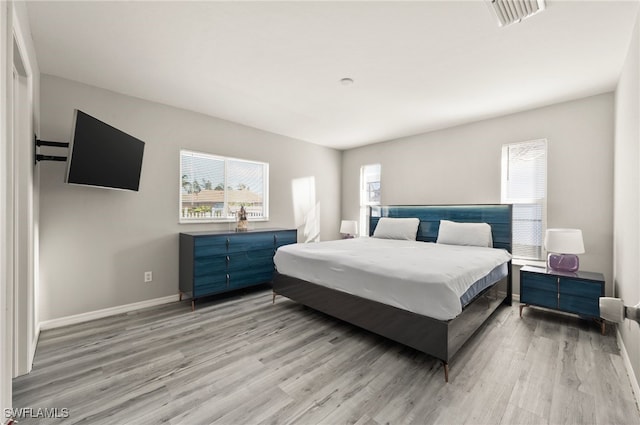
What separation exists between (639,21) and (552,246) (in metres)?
2.08

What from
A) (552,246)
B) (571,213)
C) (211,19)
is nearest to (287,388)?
(211,19)

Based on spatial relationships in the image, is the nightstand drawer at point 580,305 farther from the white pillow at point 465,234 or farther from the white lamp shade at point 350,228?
the white lamp shade at point 350,228

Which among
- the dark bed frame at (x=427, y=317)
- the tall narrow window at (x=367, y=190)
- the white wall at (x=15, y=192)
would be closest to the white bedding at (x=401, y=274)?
the dark bed frame at (x=427, y=317)

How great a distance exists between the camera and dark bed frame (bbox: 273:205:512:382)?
6.66ft

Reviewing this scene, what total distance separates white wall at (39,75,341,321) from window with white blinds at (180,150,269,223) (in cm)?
13

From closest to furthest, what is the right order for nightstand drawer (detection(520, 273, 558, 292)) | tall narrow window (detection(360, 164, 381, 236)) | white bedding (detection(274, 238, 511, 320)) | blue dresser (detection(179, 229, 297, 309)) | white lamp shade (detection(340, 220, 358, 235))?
white bedding (detection(274, 238, 511, 320)), nightstand drawer (detection(520, 273, 558, 292)), blue dresser (detection(179, 229, 297, 309)), white lamp shade (detection(340, 220, 358, 235)), tall narrow window (detection(360, 164, 381, 236))

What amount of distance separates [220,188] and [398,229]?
2971mm

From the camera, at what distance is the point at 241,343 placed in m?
2.53

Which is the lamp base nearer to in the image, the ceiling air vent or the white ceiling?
the white ceiling

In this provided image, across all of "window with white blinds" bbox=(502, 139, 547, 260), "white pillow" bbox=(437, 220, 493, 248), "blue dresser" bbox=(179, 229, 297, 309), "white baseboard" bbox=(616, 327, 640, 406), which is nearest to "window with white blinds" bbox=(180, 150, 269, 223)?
"blue dresser" bbox=(179, 229, 297, 309)

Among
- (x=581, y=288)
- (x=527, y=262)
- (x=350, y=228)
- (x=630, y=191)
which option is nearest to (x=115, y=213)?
(x=350, y=228)

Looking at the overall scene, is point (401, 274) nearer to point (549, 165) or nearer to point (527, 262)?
point (527, 262)

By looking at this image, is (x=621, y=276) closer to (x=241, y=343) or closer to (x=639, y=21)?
(x=639, y=21)

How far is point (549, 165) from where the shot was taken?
3.56 meters
